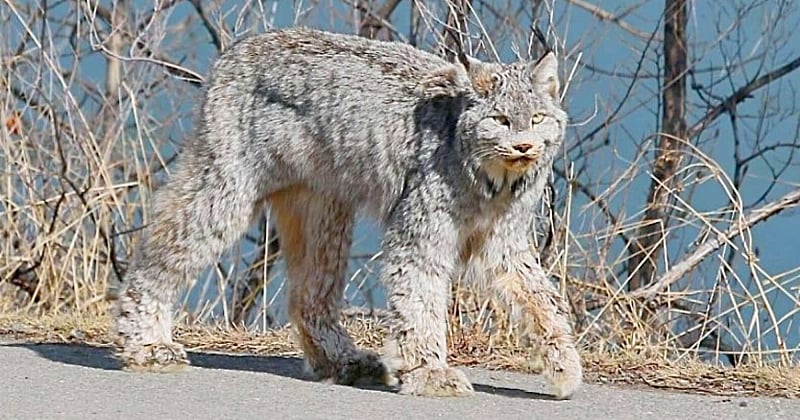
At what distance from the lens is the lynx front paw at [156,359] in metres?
6.86

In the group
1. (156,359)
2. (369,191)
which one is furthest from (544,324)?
(156,359)

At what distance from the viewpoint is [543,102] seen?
6375mm

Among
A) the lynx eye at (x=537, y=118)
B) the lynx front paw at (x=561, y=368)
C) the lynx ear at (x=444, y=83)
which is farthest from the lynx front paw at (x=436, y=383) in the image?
the lynx ear at (x=444, y=83)

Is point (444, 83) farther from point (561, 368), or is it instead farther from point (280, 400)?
point (280, 400)

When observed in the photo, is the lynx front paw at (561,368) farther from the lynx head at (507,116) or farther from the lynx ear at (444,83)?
the lynx ear at (444,83)

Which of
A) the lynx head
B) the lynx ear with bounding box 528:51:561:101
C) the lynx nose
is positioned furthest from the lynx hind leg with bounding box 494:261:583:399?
the lynx ear with bounding box 528:51:561:101

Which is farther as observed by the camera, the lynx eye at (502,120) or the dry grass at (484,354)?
the dry grass at (484,354)

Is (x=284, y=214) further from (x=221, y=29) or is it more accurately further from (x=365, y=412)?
(x=221, y=29)

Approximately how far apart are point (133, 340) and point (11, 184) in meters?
3.42

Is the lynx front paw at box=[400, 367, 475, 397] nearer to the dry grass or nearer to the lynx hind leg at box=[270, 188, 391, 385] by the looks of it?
the lynx hind leg at box=[270, 188, 391, 385]

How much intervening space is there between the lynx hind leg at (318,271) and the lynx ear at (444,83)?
0.77 m

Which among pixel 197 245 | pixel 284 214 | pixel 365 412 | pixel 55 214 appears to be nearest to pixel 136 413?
pixel 365 412

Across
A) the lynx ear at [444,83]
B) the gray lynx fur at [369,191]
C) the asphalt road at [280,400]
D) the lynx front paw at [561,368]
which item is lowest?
the asphalt road at [280,400]

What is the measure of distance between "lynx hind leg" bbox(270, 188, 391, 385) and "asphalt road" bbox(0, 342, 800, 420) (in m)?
0.19
